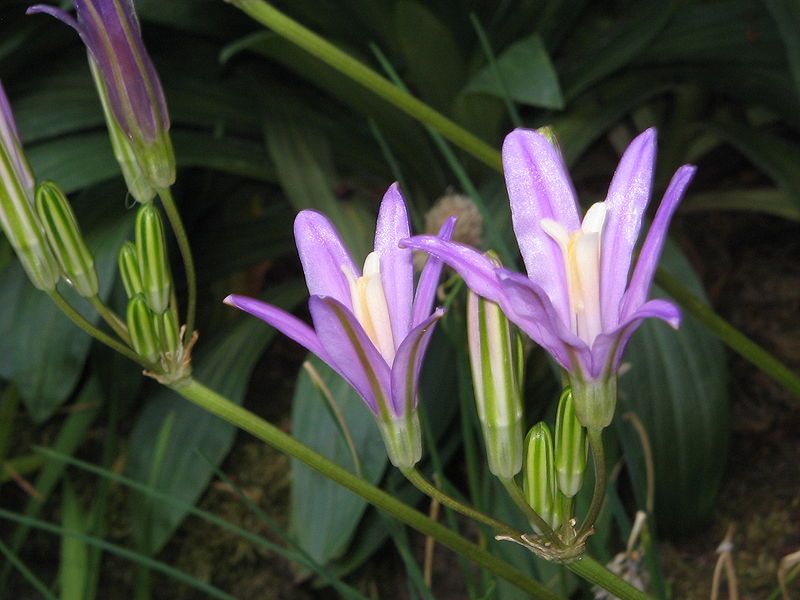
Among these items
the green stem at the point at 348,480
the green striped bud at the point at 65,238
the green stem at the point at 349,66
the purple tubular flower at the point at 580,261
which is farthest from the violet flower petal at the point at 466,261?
the green stem at the point at 349,66

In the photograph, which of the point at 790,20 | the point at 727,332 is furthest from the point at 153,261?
the point at 790,20

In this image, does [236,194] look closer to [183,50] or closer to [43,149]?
[183,50]

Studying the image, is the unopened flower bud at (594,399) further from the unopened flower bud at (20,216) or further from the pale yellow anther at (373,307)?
the unopened flower bud at (20,216)

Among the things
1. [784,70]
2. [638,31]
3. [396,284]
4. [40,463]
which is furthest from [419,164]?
[396,284]

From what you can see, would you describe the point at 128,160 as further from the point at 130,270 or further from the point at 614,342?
the point at 614,342

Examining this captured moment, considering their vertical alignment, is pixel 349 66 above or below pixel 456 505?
above
